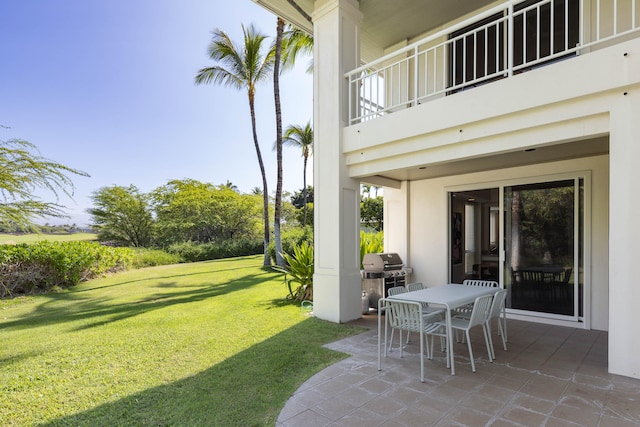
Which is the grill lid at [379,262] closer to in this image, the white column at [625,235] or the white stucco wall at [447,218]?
the white stucco wall at [447,218]

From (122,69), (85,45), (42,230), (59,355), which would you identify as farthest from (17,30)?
(59,355)

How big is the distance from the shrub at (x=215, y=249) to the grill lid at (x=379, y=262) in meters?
14.4

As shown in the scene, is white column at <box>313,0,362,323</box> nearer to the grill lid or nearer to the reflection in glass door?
the grill lid

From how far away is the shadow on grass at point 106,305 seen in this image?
6.46 meters

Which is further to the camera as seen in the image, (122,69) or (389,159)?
(122,69)

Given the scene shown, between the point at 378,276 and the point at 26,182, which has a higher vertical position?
the point at 26,182

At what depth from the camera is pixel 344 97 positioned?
6.07 m

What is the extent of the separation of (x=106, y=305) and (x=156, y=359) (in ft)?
15.0

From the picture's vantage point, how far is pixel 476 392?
312 cm

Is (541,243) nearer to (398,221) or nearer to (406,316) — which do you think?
(398,221)

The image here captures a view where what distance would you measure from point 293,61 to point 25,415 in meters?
14.1

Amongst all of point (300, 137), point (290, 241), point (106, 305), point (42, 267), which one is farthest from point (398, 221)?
point (300, 137)

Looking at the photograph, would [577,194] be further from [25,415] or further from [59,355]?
[59,355]

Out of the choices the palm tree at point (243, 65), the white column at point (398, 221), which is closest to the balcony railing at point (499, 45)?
the white column at point (398, 221)
